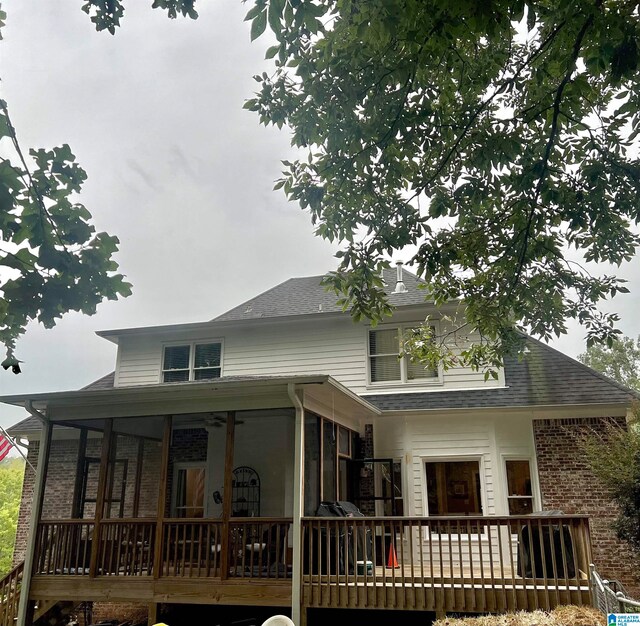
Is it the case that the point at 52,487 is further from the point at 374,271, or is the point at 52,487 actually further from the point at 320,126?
the point at 320,126

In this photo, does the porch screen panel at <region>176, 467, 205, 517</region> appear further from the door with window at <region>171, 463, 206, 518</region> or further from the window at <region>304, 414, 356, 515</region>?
the window at <region>304, 414, 356, 515</region>

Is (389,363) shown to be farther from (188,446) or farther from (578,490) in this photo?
(188,446)

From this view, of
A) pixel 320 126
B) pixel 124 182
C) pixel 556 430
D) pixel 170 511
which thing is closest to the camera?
pixel 320 126

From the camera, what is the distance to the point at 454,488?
11797mm

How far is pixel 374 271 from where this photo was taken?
699 centimetres

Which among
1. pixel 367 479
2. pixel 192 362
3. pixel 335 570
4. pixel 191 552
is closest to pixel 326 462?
pixel 335 570

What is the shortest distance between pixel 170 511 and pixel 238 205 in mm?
18772

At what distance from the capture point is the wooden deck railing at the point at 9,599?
379 inches

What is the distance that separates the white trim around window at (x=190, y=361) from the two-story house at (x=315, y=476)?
4cm

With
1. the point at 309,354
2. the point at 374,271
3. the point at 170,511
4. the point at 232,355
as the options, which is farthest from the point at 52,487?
the point at 374,271

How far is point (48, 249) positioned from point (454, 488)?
10.2 m

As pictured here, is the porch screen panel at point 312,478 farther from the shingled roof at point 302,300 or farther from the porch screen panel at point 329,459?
the shingled roof at point 302,300

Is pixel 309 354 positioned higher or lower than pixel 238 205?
lower

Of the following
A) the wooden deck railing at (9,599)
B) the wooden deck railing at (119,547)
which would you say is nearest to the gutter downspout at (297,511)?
the wooden deck railing at (119,547)
